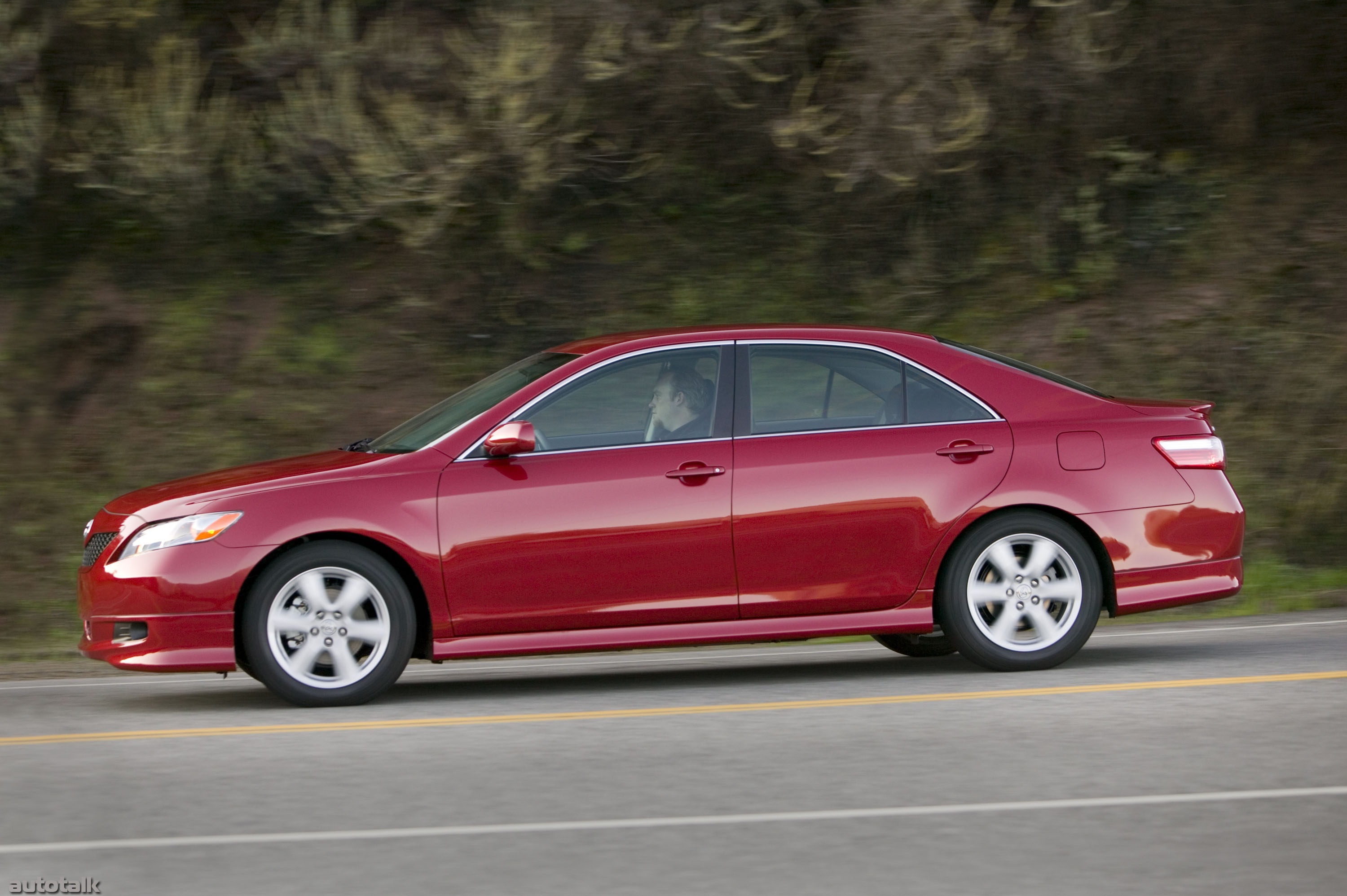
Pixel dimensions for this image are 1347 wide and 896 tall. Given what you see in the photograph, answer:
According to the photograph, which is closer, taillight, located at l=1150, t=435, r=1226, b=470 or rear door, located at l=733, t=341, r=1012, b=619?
rear door, located at l=733, t=341, r=1012, b=619

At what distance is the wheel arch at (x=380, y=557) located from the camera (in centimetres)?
759

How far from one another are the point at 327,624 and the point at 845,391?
264 cm

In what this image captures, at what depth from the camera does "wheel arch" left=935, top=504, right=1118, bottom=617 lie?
26.6 feet

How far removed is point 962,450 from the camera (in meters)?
8.10

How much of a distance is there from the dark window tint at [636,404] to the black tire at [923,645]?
1.78 metres

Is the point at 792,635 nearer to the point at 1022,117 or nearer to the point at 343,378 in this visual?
the point at 343,378

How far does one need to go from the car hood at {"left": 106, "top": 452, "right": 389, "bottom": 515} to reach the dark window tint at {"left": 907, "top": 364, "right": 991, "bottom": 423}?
249 cm

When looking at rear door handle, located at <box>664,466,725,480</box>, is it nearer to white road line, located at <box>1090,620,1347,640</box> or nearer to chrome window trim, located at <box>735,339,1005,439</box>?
chrome window trim, located at <box>735,339,1005,439</box>

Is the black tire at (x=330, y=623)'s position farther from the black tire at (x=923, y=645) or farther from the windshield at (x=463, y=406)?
the black tire at (x=923, y=645)

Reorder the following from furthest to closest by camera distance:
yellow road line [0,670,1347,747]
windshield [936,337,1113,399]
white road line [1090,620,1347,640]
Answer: white road line [1090,620,1347,640] < windshield [936,337,1113,399] < yellow road line [0,670,1347,747]

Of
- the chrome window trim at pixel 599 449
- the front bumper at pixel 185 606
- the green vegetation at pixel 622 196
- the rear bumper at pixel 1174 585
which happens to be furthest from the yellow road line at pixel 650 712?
the green vegetation at pixel 622 196

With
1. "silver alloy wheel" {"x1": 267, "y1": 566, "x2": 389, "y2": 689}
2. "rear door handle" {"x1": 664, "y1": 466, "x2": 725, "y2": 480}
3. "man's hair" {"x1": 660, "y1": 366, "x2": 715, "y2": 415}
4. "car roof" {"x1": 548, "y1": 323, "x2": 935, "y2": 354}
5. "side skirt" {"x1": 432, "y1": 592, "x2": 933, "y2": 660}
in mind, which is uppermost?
"car roof" {"x1": 548, "y1": 323, "x2": 935, "y2": 354}

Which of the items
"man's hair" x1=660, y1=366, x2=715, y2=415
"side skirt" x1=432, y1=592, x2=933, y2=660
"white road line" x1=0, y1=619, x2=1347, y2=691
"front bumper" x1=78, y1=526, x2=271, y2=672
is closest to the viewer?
"front bumper" x1=78, y1=526, x2=271, y2=672

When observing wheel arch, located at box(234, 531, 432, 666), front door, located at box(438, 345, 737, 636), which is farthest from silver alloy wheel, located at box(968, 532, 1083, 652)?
wheel arch, located at box(234, 531, 432, 666)
